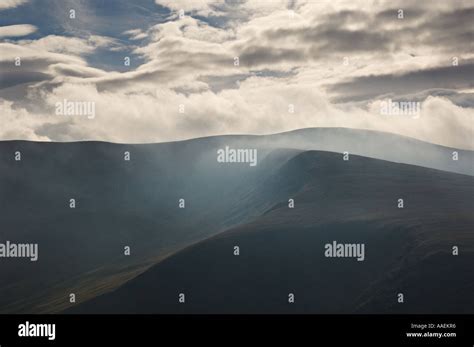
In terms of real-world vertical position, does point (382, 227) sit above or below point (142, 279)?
above
